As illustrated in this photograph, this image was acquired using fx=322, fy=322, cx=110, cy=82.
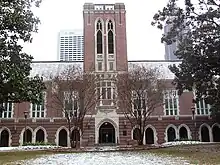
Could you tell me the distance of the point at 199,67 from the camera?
790 inches

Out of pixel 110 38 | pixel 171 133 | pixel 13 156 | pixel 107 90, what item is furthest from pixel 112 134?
pixel 13 156

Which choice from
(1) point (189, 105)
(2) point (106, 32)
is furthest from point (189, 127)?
(2) point (106, 32)

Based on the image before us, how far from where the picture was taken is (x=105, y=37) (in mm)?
39250

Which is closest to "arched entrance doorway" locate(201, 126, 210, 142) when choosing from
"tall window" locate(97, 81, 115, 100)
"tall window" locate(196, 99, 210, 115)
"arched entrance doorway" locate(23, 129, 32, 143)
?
"tall window" locate(196, 99, 210, 115)

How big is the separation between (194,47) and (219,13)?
2.61 m

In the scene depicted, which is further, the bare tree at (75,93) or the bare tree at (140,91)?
the bare tree at (140,91)

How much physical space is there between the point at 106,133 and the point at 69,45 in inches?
2197

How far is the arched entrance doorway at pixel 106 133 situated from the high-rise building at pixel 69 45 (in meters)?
42.2

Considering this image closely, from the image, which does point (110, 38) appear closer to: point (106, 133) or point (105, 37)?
point (105, 37)

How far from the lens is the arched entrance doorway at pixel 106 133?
37.5 metres

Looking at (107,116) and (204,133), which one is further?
(204,133)

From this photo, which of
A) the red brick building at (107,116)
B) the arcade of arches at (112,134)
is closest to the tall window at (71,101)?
the red brick building at (107,116)

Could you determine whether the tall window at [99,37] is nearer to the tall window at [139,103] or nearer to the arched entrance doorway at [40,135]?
the tall window at [139,103]

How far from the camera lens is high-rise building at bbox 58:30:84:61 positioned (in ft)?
270
